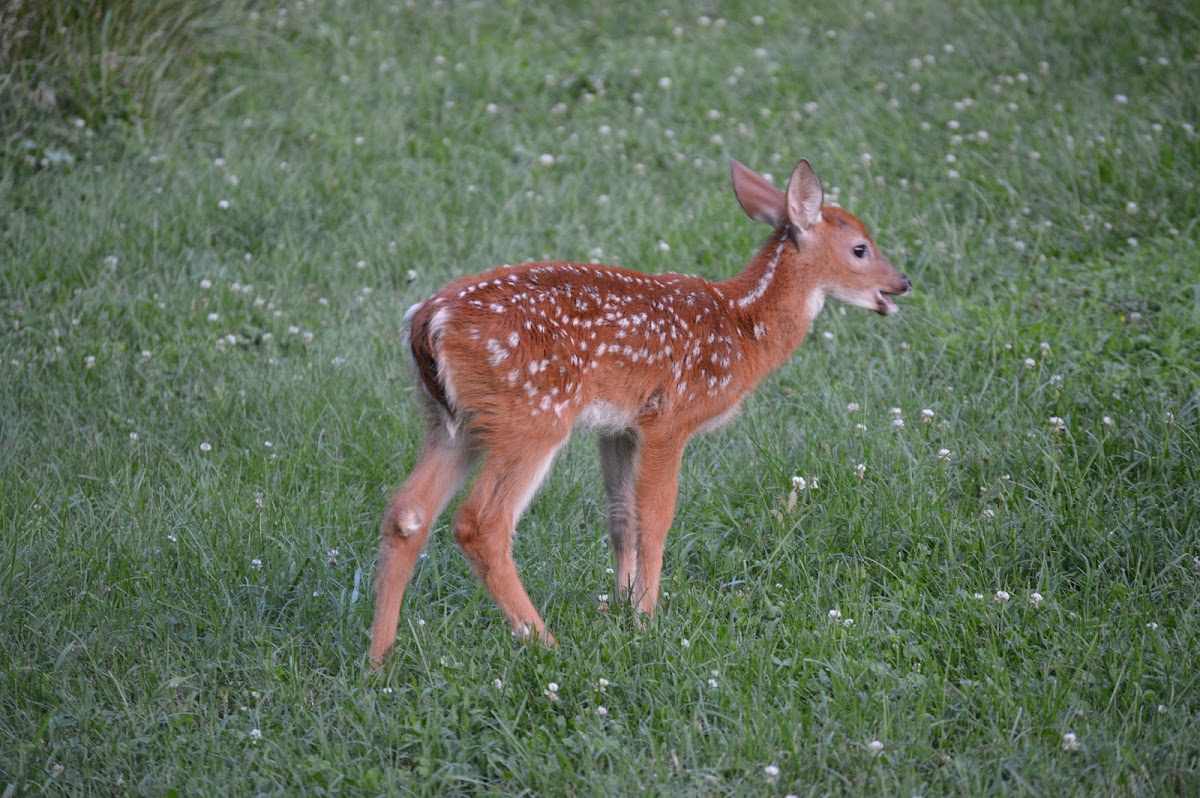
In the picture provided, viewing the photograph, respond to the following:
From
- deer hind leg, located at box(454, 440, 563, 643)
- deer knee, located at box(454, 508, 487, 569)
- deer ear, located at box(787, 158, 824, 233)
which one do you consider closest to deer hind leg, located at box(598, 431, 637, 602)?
deer hind leg, located at box(454, 440, 563, 643)

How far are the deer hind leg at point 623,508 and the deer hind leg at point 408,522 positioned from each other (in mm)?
611

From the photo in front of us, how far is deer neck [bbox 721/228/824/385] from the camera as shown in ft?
15.9

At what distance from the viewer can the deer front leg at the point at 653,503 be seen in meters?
4.48

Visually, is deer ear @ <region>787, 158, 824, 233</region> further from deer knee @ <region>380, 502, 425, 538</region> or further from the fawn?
deer knee @ <region>380, 502, 425, 538</region>

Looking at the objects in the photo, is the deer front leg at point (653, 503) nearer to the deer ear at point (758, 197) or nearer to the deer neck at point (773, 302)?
the deer neck at point (773, 302)

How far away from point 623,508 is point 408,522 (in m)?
0.82

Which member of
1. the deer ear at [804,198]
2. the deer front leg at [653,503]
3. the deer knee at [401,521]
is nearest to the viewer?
the deer knee at [401,521]

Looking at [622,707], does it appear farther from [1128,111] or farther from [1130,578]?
[1128,111]

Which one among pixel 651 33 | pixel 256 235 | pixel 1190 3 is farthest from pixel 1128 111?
pixel 256 235

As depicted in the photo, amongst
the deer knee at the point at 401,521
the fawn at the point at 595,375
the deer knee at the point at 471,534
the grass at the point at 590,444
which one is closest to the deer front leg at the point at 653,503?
the fawn at the point at 595,375

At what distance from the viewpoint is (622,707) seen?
393cm

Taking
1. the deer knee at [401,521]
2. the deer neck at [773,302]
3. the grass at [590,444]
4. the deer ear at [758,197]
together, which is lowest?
the grass at [590,444]

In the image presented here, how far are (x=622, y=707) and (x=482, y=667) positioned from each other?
0.46m

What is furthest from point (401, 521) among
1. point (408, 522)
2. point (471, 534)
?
point (471, 534)
